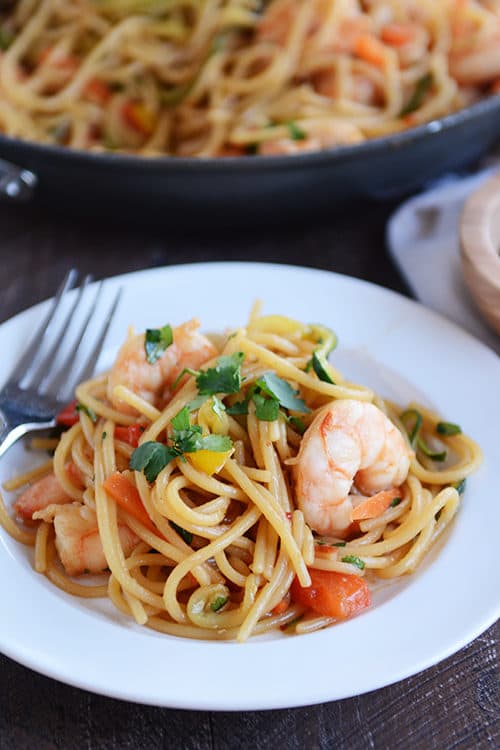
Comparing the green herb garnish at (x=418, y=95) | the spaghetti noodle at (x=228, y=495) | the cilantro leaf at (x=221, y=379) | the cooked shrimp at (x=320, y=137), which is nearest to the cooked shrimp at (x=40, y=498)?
the spaghetti noodle at (x=228, y=495)

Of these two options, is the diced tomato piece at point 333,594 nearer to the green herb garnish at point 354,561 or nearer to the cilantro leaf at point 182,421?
the green herb garnish at point 354,561

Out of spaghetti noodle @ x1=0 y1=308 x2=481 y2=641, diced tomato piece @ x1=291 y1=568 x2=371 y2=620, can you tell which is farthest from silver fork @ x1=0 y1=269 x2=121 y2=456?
diced tomato piece @ x1=291 y1=568 x2=371 y2=620

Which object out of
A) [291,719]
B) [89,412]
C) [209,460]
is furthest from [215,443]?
[291,719]

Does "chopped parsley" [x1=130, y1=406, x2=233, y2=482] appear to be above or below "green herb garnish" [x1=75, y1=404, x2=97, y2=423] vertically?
above

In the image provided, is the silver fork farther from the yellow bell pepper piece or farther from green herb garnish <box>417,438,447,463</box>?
green herb garnish <box>417,438,447,463</box>

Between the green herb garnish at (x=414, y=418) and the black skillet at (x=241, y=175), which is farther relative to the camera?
the black skillet at (x=241, y=175)
